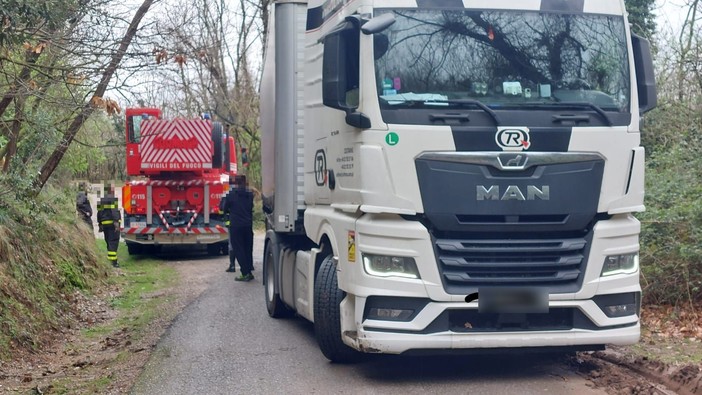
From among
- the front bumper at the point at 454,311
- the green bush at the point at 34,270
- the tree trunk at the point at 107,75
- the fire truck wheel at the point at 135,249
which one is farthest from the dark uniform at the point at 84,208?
the front bumper at the point at 454,311

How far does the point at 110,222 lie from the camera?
1855 centimetres

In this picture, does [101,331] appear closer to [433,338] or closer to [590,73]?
[433,338]

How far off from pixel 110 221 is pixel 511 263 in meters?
13.1

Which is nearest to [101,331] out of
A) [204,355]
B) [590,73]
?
[204,355]

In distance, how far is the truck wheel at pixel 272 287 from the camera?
1114 centimetres

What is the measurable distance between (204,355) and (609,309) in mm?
4044

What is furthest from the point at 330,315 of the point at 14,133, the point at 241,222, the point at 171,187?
the point at 171,187

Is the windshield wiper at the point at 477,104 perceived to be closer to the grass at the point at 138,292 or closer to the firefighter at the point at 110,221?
the grass at the point at 138,292

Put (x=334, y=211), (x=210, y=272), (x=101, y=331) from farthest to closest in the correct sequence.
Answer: (x=210, y=272)
(x=101, y=331)
(x=334, y=211)

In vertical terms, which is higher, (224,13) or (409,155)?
(224,13)

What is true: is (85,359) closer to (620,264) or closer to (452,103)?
(452,103)

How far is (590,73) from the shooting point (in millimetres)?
7504

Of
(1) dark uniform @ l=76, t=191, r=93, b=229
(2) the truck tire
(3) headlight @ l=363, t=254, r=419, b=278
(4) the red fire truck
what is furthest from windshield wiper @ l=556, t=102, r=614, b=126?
(2) the truck tire

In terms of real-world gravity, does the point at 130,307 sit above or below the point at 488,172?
below
